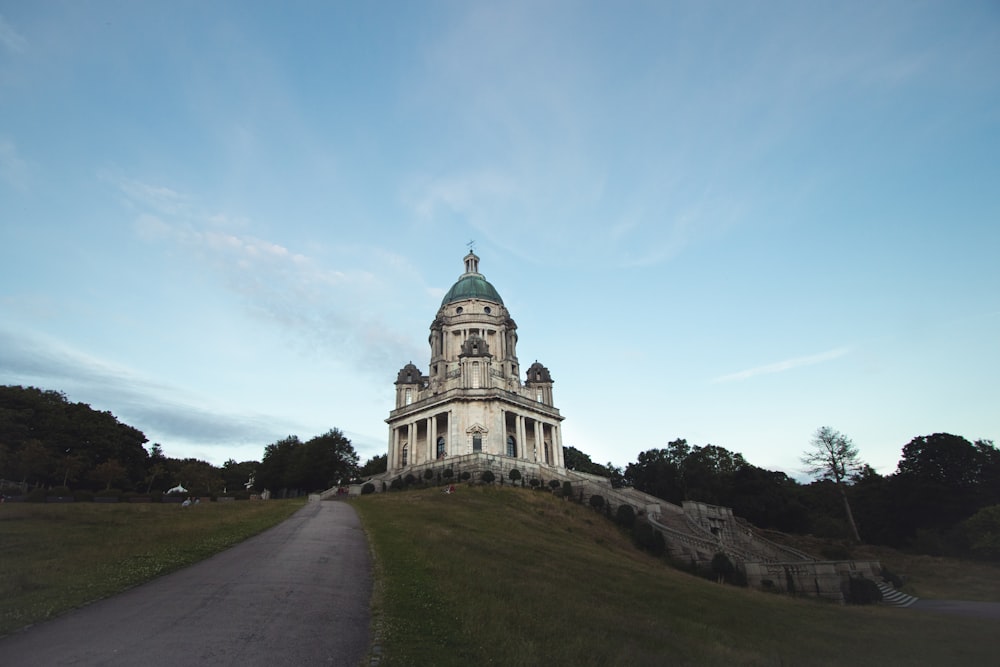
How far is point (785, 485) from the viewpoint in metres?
69.9

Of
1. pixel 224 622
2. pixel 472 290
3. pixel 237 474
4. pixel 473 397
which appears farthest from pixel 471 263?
pixel 224 622

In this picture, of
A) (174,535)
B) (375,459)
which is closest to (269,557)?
(174,535)

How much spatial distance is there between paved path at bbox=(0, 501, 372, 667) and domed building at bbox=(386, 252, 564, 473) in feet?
150

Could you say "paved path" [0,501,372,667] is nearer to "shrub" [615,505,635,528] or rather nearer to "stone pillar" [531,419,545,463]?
"shrub" [615,505,635,528]

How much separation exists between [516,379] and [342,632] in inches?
2579

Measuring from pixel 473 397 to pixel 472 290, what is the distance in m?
19.6

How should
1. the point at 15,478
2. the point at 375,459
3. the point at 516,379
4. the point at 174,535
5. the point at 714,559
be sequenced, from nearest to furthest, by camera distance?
1. the point at 174,535
2. the point at 714,559
3. the point at 15,478
4. the point at 516,379
5. the point at 375,459

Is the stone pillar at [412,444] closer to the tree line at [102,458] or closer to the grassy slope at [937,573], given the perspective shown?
the tree line at [102,458]

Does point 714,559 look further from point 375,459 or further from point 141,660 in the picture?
point 375,459

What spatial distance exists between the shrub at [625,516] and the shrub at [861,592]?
15467 millimetres

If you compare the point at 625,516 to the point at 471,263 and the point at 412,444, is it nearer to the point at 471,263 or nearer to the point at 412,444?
the point at 412,444

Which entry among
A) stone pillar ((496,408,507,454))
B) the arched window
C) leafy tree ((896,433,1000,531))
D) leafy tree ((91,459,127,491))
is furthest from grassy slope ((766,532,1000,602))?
leafy tree ((91,459,127,491))

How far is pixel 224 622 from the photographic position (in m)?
11.1

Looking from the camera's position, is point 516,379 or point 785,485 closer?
point 785,485
